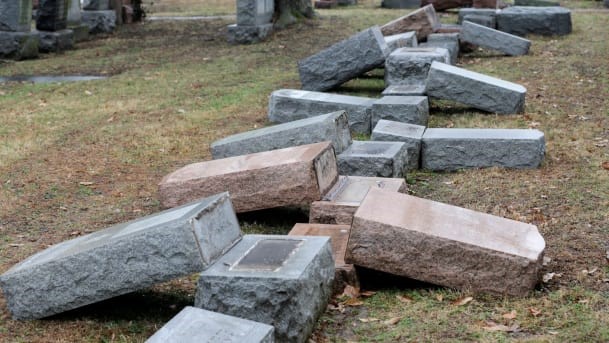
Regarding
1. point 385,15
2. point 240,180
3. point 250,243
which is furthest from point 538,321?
point 385,15

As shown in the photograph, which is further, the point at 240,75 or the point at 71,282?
the point at 240,75

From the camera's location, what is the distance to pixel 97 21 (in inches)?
749

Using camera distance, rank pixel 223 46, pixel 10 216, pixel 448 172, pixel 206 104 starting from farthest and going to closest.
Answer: pixel 223 46
pixel 206 104
pixel 448 172
pixel 10 216

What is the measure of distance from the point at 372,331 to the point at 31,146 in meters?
5.65

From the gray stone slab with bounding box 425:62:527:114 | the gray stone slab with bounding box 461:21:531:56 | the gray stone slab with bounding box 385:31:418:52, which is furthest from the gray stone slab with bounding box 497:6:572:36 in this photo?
the gray stone slab with bounding box 425:62:527:114

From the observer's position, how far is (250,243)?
480 centimetres

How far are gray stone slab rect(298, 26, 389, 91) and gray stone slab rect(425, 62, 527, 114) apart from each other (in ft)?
4.77

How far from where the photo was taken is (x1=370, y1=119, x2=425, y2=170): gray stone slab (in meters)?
7.55

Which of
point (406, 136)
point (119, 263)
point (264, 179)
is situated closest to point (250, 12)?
point (406, 136)

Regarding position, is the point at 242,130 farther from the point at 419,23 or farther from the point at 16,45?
the point at 16,45

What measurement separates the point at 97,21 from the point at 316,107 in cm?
1127

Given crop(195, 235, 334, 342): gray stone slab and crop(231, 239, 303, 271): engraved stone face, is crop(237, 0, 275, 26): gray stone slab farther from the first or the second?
crop(195, 235, 334, 342): gray stone slab

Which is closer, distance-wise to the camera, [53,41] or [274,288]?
[274,288]

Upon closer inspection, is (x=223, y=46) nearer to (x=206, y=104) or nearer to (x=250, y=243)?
(x=206, y=104)
